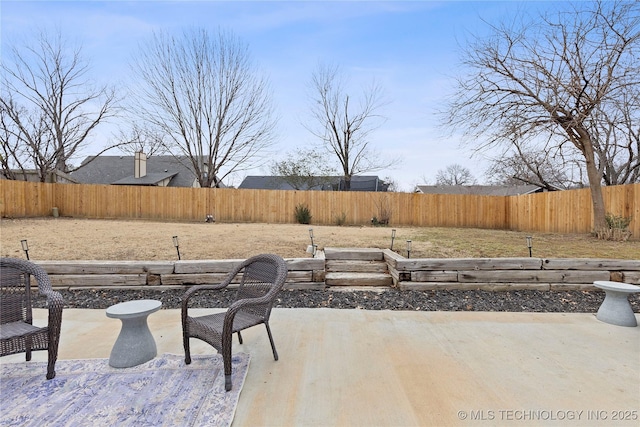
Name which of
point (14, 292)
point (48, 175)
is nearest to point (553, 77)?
point (14, 292)

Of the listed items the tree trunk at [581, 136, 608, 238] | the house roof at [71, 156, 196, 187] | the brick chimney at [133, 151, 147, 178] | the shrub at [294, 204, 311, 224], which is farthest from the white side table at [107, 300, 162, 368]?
the house roof at [71, 156, 196, 187]

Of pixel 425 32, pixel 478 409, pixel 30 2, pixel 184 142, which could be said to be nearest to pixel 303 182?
pixel 184 142

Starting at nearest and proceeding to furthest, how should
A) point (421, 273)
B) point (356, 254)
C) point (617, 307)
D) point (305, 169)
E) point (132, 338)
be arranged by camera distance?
point (132, 338) → point (617, 307) → point (421, 273) → point (356, 254) → point (305, 169)

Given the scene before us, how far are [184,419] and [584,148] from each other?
9828 mm

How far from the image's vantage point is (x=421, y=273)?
158 inches

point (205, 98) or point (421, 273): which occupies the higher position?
point (205, 98)

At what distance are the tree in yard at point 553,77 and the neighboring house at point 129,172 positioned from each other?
55.9 ft

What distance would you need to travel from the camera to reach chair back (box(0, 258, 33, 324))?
2.22m

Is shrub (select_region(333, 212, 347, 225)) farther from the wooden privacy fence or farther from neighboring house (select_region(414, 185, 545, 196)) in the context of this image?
neighboring house (select_region(414, 185, 545, 196))

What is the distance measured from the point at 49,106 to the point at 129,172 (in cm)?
549

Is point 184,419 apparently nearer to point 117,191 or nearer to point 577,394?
point 577,394

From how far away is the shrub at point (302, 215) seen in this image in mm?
12312

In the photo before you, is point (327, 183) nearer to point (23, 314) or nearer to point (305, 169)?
point (305, 169)

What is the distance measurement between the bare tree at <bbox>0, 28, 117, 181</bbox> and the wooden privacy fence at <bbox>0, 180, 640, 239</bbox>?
6.50 meters
